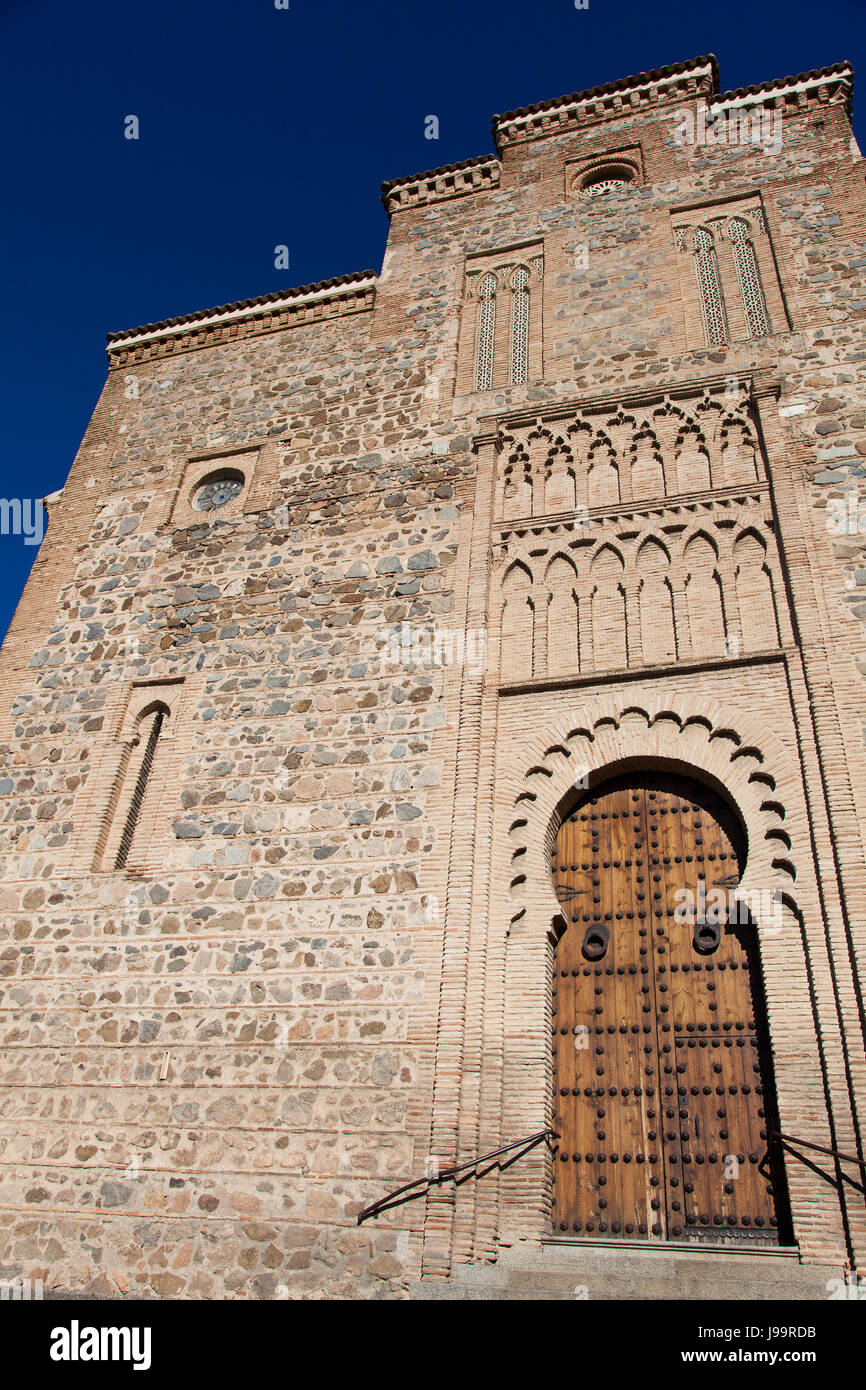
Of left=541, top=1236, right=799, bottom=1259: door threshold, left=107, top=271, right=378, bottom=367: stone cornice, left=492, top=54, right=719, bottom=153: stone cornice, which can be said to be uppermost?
left=492, top=54, right=719, bottom=153: stone cornice

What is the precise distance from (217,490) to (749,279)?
538cm

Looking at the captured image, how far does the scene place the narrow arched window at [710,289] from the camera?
859cm

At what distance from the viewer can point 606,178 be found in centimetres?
1058

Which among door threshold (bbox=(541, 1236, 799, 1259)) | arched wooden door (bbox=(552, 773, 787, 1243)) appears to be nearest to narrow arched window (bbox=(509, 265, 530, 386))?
arched wooden door (bbox=(552, 773, 787, 1243))

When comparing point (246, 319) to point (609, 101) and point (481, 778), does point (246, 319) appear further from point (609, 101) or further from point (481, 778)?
point (481, 778)

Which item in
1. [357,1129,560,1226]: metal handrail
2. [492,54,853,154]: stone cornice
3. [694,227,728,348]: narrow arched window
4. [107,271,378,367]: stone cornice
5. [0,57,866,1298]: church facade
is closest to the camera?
[357,1129,560,1226]: metal handrail

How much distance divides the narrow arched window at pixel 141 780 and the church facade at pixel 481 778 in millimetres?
43

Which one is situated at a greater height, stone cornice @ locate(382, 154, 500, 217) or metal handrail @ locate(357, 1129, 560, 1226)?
stone cornice @ locate(382, 154, 500, 217)

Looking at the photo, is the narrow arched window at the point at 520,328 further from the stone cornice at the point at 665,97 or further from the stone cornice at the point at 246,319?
the stone cornice at the point at 665,97

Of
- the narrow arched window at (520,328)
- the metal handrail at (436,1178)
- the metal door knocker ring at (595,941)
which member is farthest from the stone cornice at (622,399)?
the metal handrail at (436,1178)

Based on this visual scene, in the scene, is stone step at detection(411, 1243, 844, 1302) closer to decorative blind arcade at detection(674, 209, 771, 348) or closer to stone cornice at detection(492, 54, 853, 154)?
decorative blind arcade at detection(674, 209, 771, 348)

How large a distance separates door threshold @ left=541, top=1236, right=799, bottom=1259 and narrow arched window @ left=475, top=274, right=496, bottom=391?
695cm

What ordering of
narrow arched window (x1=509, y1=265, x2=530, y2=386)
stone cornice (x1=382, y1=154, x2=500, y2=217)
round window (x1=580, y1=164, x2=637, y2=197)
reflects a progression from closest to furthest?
narrow arched window (x1=509, y1=265, x2=530, y2=386) → round window (x1=580, y1=164, x2=637, y2=197) → stone cornice (x1=382, y1=154, x2=500, y2=217)

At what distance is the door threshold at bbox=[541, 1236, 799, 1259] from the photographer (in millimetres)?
4906
